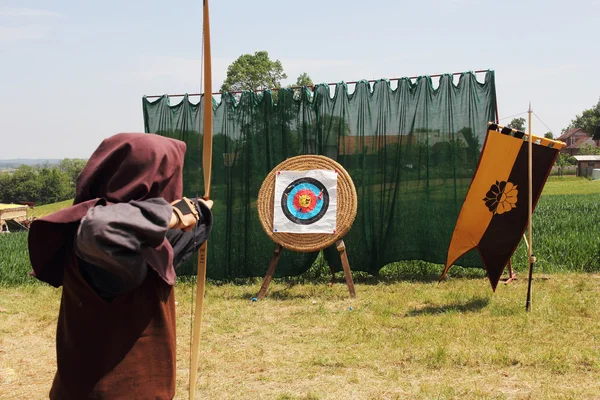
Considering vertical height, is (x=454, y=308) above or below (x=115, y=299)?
below

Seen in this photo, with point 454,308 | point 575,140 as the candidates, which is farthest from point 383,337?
point 575,140

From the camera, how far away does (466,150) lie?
587 cm

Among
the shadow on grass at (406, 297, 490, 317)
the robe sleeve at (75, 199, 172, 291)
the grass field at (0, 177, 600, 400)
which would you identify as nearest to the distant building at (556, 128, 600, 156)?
the grass field at (0, 177, 600, 400)

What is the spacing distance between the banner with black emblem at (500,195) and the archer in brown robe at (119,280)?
11.8 feet

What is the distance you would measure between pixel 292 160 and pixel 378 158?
2.96 ft

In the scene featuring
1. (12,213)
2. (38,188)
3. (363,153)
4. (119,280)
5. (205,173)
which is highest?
(363,153)

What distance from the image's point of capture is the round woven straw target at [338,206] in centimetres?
551

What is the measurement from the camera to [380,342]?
407cm

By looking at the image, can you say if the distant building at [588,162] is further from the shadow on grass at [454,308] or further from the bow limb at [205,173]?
the bow limb at [205,173]

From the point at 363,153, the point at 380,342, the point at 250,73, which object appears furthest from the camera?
the point at 250,73

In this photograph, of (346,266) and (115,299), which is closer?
(115,299)

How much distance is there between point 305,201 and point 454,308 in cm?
167

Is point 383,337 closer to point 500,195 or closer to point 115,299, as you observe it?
point 500,195

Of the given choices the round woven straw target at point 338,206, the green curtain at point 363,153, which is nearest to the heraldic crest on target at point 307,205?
the round woven straw target at point 338,206
